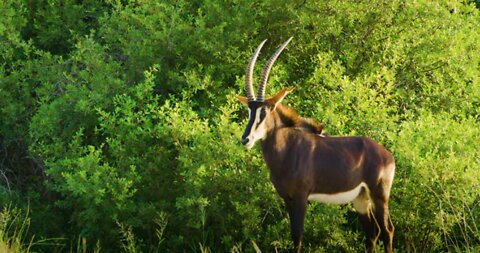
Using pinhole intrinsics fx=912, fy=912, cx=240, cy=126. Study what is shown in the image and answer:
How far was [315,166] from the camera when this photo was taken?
28.5ft

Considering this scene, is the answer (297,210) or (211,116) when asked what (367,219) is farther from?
(211,116)

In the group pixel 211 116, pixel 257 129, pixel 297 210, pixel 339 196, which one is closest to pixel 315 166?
pixel 339 196

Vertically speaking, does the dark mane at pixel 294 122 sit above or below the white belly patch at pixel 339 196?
above

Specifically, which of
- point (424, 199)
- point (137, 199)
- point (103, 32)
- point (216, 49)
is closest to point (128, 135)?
point (137, 199)

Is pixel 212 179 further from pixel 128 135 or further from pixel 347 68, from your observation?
pixel 347 68

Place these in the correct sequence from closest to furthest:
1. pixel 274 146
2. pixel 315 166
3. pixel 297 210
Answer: pixel 297 210
pixel 315 166
pixel 274 146

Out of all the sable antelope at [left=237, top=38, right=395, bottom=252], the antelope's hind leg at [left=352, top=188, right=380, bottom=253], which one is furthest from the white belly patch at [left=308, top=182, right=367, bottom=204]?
the antelope's hind leg at [left=352, top=188, right=380, bottom=253]

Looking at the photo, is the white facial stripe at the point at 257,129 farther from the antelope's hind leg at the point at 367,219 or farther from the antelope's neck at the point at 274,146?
the antelope's hind leg at the point at 367,219

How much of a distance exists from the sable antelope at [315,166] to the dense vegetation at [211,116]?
3.43ft

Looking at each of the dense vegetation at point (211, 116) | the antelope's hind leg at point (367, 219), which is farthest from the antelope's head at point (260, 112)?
the dense vegetation at point (211, 116)

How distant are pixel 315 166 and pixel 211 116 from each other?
3.00 m

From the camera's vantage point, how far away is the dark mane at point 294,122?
8961mm

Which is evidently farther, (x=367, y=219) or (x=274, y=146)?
(x=367, y=219)

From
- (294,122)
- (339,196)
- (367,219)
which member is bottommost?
(367,219)
